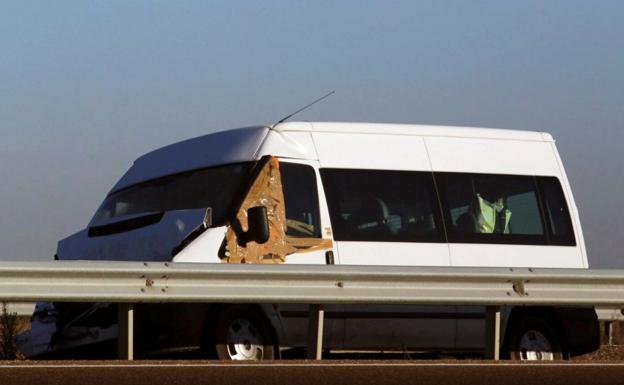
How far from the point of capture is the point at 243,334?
11.8 metres

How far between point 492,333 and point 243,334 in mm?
2023

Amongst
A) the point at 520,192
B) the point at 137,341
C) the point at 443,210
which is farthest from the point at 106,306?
the point at 520,192

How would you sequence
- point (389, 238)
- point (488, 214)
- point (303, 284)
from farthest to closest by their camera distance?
1. point (488, 214)
2. point (389, 238)
3. point (303, 284)

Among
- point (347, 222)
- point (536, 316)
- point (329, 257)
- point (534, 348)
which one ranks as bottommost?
point (534, 348)

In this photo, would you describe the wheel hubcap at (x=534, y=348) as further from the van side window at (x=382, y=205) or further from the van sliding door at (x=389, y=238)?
the van side window at (x=382, y=205)

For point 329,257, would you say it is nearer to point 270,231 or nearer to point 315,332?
point 270,231

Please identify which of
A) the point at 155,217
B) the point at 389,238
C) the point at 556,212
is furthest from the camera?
the point at 556,212

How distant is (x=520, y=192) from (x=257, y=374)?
16.9 feet

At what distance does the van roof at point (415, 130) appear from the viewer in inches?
504

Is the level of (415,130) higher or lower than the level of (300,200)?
higher

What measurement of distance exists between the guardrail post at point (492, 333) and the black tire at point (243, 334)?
175 centimetres

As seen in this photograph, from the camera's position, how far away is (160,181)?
1305 cm

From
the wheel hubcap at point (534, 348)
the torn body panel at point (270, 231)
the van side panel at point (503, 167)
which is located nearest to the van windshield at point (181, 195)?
the torn body panel at point (270, 231)

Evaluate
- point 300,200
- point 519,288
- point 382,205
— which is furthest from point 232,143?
point 519,288
